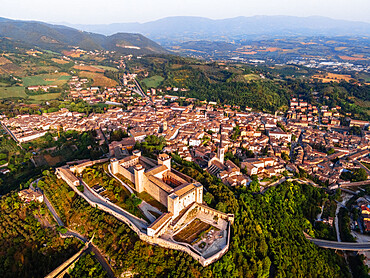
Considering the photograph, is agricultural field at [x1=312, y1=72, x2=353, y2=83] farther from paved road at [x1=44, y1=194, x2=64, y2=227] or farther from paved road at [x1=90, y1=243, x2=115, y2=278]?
paved road at [x1=90, y1=243, x2=115, y2=278]

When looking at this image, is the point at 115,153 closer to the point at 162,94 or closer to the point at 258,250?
the point at 258,250

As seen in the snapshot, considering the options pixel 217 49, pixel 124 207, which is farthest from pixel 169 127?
pixel 217 49

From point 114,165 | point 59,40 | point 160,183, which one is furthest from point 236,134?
point 59,40

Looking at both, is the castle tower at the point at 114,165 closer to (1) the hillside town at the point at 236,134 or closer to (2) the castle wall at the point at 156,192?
(1) the hillside town at the point at 236,134

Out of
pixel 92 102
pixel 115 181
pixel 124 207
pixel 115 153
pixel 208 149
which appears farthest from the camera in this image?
pixel 92 102

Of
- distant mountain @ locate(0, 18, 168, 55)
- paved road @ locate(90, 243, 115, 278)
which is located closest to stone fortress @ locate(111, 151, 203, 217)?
paved road @ locate(90, 243, 115, 278)

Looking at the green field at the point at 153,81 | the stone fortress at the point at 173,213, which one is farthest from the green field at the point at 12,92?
the stone fortress at the point at 173,213
